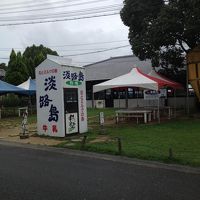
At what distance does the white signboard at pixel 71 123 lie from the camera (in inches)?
637

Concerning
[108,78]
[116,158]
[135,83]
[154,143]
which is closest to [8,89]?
[108,78]

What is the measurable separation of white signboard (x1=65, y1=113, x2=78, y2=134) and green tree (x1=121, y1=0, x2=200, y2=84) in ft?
28.2

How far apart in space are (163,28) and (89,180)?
15213 millimetres

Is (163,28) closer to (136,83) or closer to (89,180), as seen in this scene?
(136,83)

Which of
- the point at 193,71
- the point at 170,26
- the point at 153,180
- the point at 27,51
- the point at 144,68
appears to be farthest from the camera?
the point at 27,51

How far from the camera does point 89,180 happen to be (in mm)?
8562

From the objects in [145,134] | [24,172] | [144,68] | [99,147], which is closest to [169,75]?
[144,68]

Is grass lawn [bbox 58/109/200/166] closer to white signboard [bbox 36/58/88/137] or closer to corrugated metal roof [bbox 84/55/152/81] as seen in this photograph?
white signboard [bbox 36/58/88/137]

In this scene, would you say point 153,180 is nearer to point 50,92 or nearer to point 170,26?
point 50,92

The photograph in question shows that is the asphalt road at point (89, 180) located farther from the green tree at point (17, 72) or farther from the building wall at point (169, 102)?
the green tree at point (17, 72)

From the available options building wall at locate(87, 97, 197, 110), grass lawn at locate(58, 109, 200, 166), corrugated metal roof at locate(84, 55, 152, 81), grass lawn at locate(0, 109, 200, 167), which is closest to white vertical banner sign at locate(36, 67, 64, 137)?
grass lawn at locate(0, 109, 200, 167)

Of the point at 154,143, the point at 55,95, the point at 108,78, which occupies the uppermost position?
the point at 108,78

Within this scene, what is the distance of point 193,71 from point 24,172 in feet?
55.6

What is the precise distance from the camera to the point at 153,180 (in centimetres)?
855
